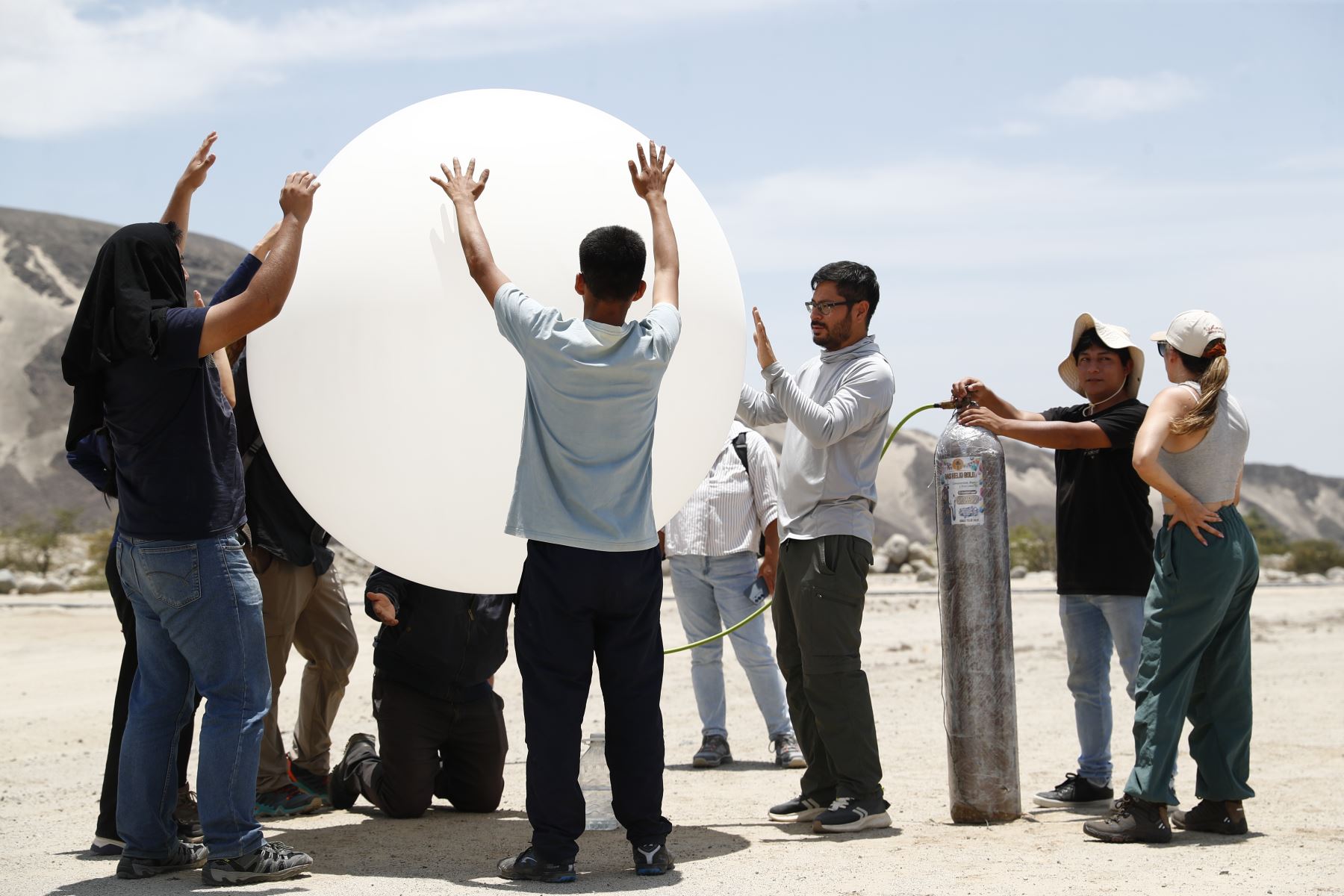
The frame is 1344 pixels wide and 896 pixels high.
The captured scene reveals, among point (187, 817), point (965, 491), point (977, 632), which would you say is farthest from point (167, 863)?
point (965, 491)

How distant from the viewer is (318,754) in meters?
5.55

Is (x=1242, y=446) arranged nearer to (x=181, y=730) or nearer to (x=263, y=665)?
(x=263, y=665)

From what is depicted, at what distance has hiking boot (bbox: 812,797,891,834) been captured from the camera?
15.7 feet

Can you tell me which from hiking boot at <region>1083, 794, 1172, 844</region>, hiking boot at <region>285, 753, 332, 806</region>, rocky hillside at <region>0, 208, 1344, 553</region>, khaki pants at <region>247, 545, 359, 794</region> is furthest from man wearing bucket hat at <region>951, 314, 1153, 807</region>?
rocky hillside at <region>0, 208, 1344, 553</region>

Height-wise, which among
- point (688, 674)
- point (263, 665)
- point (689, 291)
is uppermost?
point (689, 291)

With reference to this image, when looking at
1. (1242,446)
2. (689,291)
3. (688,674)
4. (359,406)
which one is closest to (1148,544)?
(1242,446)

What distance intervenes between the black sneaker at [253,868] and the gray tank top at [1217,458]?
3.30m

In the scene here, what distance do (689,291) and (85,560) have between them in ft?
79.9

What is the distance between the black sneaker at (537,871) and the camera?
4.00 m

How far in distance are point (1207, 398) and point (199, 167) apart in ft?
11.9

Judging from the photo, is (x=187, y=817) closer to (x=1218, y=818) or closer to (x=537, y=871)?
(x=537, y=871)

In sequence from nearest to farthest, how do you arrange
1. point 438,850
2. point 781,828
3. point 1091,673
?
point 438,850
point 781,828
point 1091,673

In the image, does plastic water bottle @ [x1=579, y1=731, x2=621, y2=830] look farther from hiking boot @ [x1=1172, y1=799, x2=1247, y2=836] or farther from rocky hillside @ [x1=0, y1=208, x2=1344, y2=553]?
rocky hillside @ [x1=0, y1=208, x2=1344, y2=553]

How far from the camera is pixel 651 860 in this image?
4102 mm
